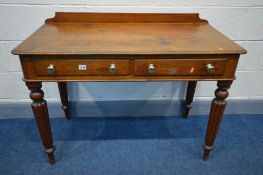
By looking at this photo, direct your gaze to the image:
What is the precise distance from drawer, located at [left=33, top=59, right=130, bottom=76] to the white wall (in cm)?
57

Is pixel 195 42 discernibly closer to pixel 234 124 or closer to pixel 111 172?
pixel 111 172

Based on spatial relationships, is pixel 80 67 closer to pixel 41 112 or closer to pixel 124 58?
pixel 124 58

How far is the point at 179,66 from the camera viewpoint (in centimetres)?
104

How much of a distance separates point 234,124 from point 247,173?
19.2 inches

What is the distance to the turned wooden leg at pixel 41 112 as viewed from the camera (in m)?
1.08

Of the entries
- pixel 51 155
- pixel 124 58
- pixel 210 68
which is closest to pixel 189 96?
pixel 210 68

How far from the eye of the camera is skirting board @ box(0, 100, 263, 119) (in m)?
1.75

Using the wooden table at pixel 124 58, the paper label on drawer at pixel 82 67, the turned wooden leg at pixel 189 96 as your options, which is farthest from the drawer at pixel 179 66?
the turned wooden leg at pixel 189 96

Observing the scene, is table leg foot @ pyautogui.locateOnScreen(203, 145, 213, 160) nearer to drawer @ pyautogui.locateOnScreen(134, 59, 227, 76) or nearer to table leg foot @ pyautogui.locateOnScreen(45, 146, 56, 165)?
drawer @ pyautogui.locateOnScreen(134, 59, 227, 76)

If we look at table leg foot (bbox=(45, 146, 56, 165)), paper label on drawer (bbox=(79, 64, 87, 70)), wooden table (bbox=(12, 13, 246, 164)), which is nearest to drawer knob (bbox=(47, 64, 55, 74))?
wooden table (bbox=(12, 13, 246, 164))

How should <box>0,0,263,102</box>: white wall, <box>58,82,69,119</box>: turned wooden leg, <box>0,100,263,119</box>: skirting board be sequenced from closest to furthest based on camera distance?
1. <box>0,0,263,102</box>: white wall
2. <box>58,82,69,119</box>: turned wooden leg
3. <box>0,100,263,119</box>: skirting board

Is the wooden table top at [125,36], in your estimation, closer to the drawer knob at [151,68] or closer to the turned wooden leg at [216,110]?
the drawer knob at [151,68]

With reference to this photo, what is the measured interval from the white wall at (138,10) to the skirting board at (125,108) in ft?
0.14

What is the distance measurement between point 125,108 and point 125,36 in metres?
0.76
